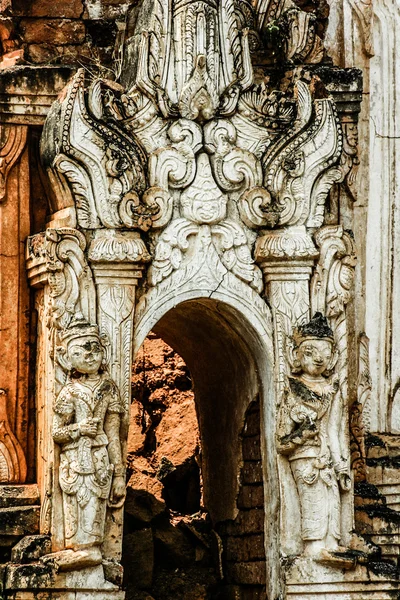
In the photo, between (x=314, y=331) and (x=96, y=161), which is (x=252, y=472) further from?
(x=96, y=161)

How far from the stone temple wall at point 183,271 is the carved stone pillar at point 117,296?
0.01 m

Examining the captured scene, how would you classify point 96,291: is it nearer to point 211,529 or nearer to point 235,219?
point 235,219

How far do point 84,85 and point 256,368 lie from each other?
2.57 metres

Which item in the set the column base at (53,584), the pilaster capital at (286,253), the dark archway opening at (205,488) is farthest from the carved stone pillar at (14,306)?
the pilaster capital at (286,253)

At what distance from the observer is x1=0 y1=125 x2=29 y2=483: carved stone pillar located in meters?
14.5

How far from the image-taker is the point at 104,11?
606 inches

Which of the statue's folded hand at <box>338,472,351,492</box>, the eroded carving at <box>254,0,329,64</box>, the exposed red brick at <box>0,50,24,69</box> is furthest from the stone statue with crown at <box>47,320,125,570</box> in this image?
the eroded carving at <box>254,0,329,64</box>

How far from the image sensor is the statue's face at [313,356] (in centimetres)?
1436

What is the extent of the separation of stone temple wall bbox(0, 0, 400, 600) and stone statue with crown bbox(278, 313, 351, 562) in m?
0.02

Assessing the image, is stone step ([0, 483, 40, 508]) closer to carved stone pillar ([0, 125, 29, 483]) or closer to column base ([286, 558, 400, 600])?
Answer: carved stone pillar ([0, 125, 29, 483])

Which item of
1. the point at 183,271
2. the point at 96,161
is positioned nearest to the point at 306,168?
the point at 183,271

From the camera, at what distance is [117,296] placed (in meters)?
14.2

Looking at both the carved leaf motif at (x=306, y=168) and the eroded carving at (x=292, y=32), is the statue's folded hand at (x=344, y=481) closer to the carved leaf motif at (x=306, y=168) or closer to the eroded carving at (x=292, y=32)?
the carved leaf motif at (x=306, y=168)

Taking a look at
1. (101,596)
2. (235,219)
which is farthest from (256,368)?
(101,596)
